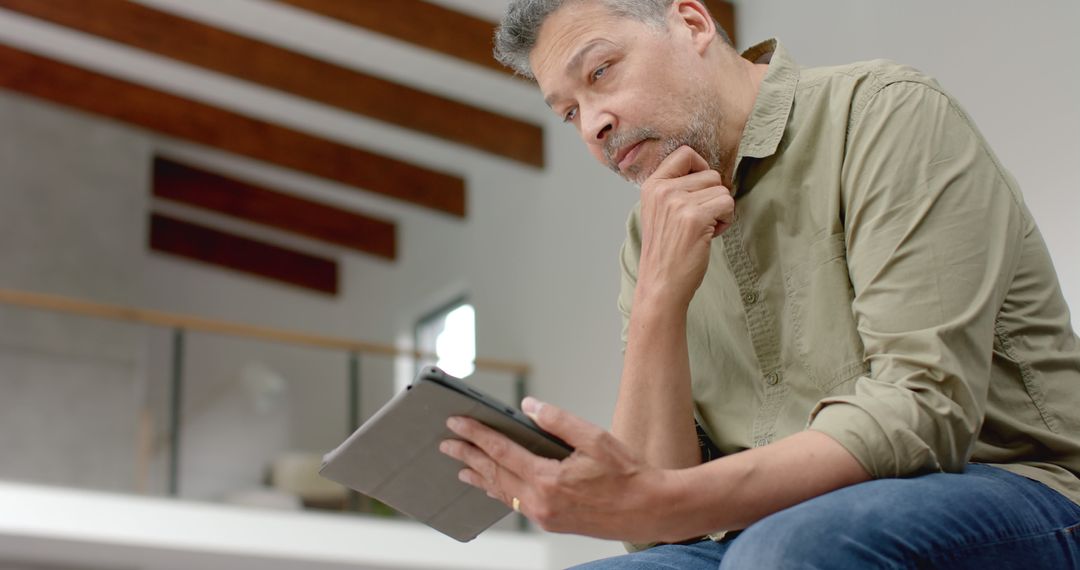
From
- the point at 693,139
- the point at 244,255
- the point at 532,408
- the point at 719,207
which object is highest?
the point at 244,255

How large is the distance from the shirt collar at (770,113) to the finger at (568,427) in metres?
0.47

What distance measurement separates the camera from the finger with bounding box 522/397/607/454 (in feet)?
3.82

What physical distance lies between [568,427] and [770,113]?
1.79 feet

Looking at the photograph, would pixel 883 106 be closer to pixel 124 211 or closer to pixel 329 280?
pixel 124 211

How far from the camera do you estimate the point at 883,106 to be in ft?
4.66

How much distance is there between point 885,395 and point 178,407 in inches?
264

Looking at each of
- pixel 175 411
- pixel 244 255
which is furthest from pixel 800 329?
pixel 244 255

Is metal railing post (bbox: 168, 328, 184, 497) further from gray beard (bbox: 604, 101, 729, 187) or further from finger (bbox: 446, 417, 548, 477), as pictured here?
finger (bbox: 446, 417, 548, 477)

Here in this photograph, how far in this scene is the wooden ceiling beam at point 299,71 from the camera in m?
7.40

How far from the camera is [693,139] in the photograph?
1.58 m

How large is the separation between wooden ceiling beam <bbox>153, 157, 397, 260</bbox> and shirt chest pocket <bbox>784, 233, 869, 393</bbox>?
893cm

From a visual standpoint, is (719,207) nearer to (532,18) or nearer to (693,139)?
(693,139)

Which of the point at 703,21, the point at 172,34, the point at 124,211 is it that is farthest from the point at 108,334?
the point at 703,21

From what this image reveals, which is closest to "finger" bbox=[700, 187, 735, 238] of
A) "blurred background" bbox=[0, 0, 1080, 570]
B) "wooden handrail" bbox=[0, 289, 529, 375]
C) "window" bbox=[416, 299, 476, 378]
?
"blurred background" bbox=[0, 0, 1080, 570]
